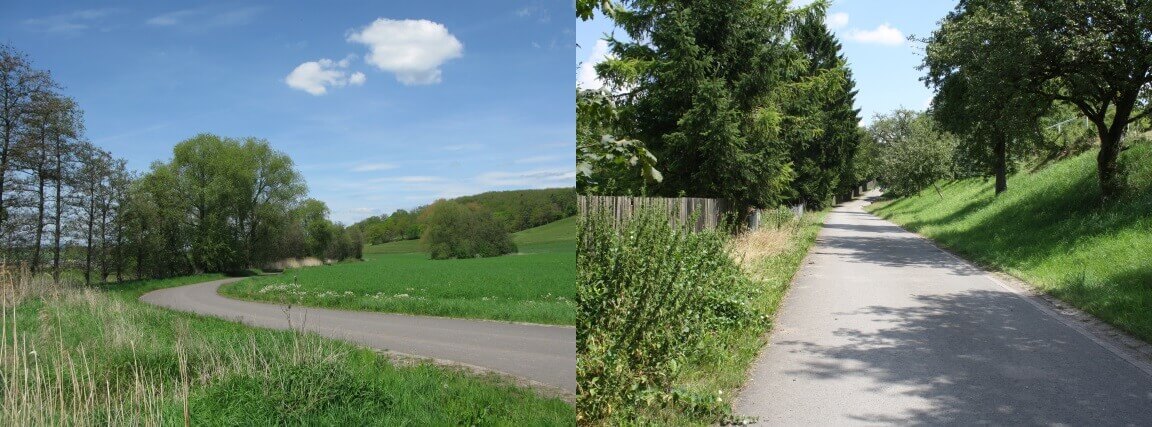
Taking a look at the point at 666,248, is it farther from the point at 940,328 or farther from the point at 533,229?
the point at 533,229

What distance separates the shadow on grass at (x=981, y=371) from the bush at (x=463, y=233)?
3380 millimetres

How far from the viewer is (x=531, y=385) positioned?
2785mm

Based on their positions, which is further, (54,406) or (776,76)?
(776,76)

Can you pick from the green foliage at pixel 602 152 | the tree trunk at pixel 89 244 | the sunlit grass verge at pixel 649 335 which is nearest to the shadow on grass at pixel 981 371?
the sunlit grass verge at pixel 649 335

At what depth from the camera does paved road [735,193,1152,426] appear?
16.4 ft

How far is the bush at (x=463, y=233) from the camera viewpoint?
2.35 metres

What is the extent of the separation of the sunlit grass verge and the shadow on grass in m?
0.80

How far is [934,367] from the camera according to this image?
20.6 feet

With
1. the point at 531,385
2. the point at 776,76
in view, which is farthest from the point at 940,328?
the point at 776,76

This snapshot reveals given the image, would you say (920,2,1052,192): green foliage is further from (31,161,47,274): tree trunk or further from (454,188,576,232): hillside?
(31,161,47,274): tree trunk

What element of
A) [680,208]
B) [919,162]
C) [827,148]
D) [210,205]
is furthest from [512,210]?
[919,162]

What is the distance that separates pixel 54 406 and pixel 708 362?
439 cm

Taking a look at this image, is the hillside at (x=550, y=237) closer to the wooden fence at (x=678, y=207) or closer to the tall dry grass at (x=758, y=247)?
the wooden fence at (x=678, y=207)

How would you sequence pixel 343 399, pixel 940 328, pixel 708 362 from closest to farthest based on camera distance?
A: pixel 343 399 → pixel 708 362 → pixel 940 328
